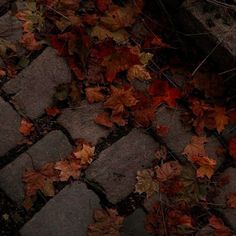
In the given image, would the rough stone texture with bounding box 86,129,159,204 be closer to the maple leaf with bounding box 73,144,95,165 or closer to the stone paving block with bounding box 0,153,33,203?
the maple leaf with bounding box 73,144,95,165

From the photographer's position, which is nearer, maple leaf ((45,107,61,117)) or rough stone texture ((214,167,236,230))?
rough stone texture ((214,167,236,230))

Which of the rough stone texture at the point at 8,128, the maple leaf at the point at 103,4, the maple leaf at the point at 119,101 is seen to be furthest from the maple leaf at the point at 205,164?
the maple leaf at the point at 103,4

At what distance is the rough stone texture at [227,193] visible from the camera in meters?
2.65

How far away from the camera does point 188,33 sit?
3062 millimetres

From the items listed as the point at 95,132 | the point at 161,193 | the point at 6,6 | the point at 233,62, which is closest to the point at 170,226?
the point at 161,193

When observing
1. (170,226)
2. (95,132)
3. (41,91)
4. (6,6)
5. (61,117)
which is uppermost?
(6,6)

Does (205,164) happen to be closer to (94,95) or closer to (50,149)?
(94,95)

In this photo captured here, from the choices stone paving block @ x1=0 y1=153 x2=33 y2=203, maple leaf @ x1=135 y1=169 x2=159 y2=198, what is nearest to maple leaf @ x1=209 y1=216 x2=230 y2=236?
maple leaf @ x1=135 y1=169 x2=159 y2=198

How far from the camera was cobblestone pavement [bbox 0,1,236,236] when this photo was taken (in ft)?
8.30

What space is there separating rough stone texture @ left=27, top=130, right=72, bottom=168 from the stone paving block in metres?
0.05

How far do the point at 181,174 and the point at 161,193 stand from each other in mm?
172

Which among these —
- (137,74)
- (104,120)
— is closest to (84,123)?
(104,120)

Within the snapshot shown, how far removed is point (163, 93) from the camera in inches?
116

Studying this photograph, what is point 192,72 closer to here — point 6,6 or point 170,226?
point 170,226
